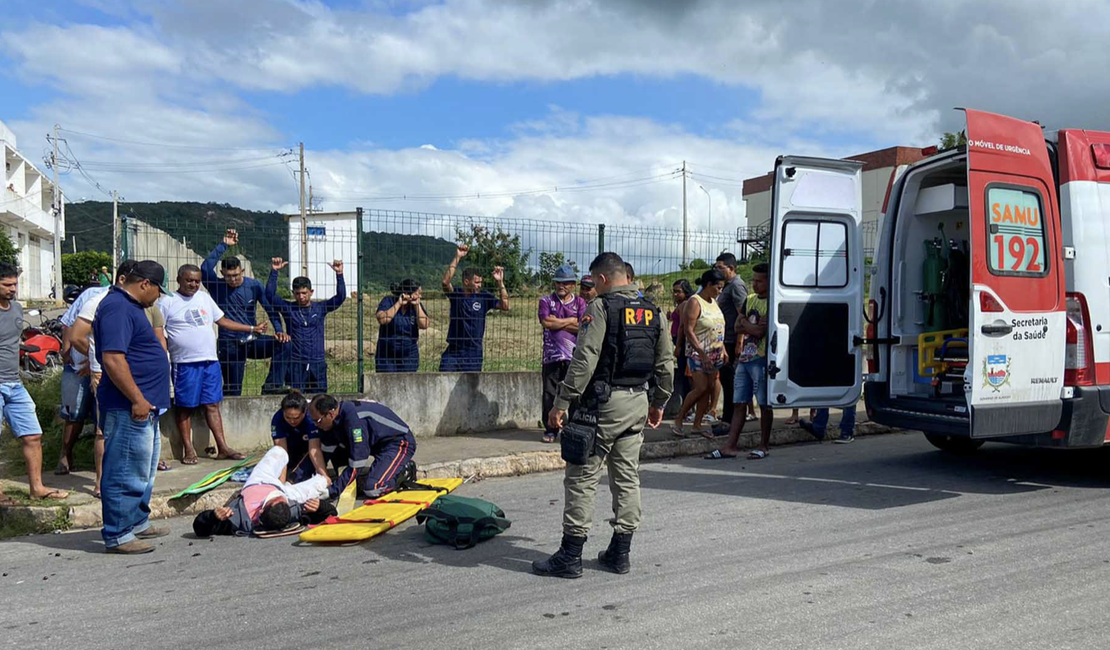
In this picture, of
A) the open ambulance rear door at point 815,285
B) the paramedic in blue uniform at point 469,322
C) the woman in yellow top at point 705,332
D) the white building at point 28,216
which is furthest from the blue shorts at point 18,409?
the white building at point 28,216

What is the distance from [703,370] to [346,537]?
439 centimetres

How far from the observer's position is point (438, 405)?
923 cm

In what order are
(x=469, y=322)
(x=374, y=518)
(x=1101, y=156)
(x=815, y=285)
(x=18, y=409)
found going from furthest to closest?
(x=469, y=322)
(x=815, y=285)
(x=1101, y=156)
(x=18, y=409)
(x=374, y=518)

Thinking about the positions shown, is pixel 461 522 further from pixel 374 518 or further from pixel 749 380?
pixel 749 380

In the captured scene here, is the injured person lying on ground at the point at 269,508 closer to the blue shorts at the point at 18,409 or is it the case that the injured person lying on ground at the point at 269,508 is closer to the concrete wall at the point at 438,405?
the blue shorts at the point at 18,409

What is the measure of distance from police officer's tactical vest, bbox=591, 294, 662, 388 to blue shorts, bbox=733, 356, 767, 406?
→ 134 inches

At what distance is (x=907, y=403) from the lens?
7.25m

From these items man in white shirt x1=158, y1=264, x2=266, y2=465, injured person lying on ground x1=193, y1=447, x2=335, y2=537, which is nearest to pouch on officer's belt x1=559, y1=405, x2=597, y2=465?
injured person lying on ground x1=193, y1=447, x2=335, y2=537

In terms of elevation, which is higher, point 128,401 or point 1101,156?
point 1101,156

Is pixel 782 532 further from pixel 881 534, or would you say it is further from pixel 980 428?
pixel 980 428

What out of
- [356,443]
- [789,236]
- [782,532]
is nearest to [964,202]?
[789,236]

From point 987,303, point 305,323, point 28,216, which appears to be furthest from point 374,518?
point 28,216

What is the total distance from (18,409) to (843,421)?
7.83 m

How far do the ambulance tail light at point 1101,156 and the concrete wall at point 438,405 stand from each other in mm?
5734
